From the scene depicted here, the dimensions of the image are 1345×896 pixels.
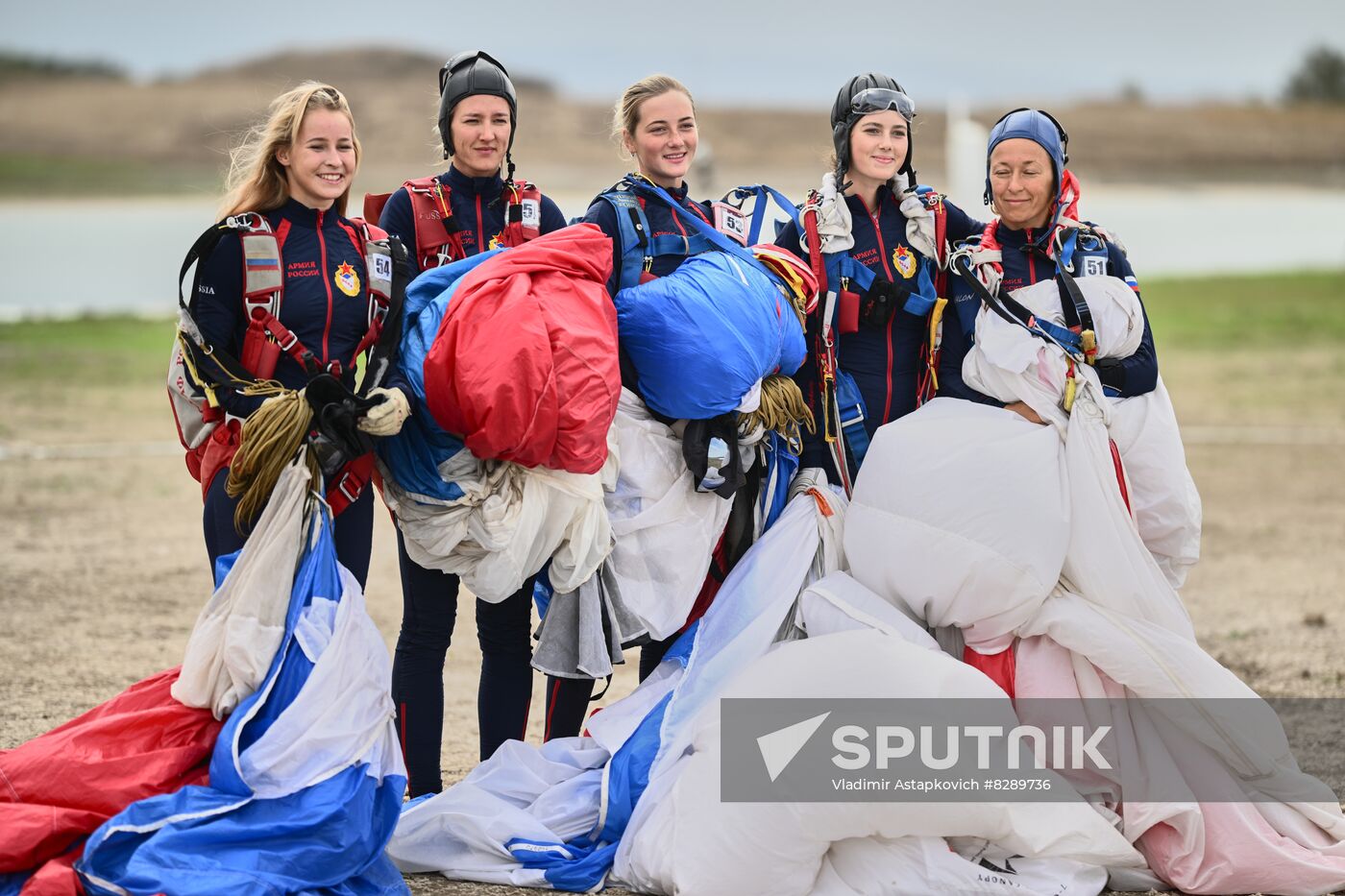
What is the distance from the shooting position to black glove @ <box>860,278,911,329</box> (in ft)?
11.2

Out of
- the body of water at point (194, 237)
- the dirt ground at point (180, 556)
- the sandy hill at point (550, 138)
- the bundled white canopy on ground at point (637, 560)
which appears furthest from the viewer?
the sandy hill at point (550, 138)

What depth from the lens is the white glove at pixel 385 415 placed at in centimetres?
294

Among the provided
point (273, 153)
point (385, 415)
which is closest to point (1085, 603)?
point (385, 415)

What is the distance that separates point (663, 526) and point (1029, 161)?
1148 mm

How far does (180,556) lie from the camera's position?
6.55 m

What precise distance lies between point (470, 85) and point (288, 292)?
708 millimetres

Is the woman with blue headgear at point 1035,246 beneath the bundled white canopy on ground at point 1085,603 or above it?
above

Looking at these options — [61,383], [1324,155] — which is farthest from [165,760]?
[1324,155]

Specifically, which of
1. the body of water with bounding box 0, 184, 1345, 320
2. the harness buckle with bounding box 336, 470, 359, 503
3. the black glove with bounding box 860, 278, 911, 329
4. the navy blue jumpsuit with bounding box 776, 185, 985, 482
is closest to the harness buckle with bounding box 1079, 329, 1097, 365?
the navy blue jumpsuit with bounding box 776, 185, 985, 482

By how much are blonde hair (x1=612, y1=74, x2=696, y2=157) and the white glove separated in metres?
0.95

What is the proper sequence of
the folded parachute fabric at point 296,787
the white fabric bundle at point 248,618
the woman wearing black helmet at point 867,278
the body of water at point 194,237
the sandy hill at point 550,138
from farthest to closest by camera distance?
the sandy hill at point 550,138 → the body of water at point 194,237 → the woman wearing black helmet at point 867,278 → the white fabric bundle at point 248,618 → the folded parachute fabric at point 296,787

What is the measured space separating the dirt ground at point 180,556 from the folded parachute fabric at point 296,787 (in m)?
0.33

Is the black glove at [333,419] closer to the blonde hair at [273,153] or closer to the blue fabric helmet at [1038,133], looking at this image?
the blonde hair at [273,153]

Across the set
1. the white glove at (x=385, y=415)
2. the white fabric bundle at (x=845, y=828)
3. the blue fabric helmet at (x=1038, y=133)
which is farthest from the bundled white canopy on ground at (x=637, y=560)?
the blue fabric helmet at (x=1038, y=133)
